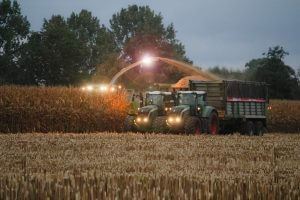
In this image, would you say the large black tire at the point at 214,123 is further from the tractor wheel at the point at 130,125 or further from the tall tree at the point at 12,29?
the tall tree at the point at 12,29

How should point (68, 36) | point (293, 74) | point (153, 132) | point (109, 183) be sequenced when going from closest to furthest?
1. point (109, 183)
2. point (153, 132)
3. point (293, 74)
4. point (68, 36)

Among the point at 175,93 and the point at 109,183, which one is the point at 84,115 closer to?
the point at 175,93

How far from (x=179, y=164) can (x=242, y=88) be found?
15650 millimetres

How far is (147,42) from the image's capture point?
69.2 meters

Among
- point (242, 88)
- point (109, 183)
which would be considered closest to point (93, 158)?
point (109, 183)

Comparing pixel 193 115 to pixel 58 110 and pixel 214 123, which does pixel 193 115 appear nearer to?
pixel 214 123

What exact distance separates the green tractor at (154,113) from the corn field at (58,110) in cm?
390

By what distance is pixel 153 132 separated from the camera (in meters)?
23.6

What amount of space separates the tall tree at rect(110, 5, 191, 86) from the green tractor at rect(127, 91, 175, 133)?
3776cm

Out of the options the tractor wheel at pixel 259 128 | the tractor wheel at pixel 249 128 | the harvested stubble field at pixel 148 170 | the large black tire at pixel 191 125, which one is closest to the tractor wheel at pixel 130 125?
the large black tire at pixel 191 125

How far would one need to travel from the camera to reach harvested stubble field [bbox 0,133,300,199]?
7.31m

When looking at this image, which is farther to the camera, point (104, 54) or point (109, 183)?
point (104, 54)

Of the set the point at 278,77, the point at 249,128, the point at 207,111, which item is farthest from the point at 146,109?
the point at 278,77

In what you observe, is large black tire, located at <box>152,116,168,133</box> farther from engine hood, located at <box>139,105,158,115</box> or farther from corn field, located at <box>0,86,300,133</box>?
corn field, located at <box>0,86,300,133</box>
